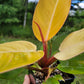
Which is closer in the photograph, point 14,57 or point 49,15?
point 14,57

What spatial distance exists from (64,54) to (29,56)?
6cm

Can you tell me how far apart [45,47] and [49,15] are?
0.07m

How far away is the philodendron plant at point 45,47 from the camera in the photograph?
241 mm

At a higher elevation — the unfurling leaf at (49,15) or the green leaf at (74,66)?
the unfurling leaf at (49,15)

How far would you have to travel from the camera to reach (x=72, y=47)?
0.27 metres

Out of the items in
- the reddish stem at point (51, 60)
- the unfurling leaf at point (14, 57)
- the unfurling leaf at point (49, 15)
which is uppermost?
the unfurling leaf at point (49, 15)

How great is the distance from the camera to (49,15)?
1.17 ft

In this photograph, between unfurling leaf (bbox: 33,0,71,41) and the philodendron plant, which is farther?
unfurling leaf (bbox: 33,0,71,41)

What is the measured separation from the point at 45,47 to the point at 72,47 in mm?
73

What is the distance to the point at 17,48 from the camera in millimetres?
277

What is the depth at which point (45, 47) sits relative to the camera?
0.33 m

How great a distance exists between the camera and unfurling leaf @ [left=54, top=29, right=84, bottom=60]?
250 mm

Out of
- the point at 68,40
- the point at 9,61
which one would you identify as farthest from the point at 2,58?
the point at 68,40

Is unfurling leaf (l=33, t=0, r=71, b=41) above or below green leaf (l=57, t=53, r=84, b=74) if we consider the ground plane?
above
